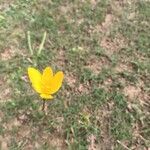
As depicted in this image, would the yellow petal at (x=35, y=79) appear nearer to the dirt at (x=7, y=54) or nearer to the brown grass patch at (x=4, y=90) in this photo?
the brown grass patch at (x=4, y=90)

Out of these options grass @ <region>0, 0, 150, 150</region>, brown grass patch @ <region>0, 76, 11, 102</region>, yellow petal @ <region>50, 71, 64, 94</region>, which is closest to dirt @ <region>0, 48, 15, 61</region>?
grass @ <region>0, 0, 150, 150</region>

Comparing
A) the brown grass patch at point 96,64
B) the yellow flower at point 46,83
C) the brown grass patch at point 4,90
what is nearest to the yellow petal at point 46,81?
the yellow flower at point 46,83

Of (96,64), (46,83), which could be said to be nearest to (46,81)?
(46,83)

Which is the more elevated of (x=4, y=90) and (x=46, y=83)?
(x=46, y=83)

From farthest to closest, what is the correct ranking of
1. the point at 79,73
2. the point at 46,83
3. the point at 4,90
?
the point at 79,73, the point at 4,90, the point at 46,83

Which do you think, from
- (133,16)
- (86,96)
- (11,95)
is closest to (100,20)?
(133,16)

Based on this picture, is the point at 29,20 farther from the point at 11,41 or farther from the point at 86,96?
the point at 86,96

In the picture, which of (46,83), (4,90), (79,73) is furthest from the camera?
(79,73)

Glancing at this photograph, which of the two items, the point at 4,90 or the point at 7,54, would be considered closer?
the point at 4,90

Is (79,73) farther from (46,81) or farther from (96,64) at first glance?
(46,81)

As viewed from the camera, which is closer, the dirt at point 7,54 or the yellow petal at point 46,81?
the yellow petal at point 46,81
